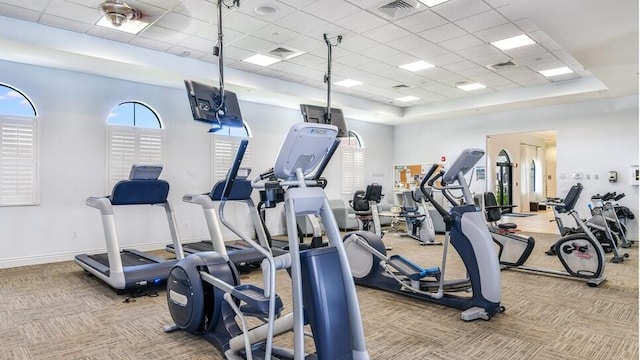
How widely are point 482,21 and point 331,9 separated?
6.15 feet

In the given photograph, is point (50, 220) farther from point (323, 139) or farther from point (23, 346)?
point (323, 139)

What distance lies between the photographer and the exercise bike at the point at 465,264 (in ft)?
11.9

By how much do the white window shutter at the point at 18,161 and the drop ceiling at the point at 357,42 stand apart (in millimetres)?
976

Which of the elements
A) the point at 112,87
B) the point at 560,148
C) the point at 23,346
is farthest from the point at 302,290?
the point at 560,148

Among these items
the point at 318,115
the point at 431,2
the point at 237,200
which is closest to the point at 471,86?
the point at 431,2

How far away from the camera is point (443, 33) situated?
5.32 metres

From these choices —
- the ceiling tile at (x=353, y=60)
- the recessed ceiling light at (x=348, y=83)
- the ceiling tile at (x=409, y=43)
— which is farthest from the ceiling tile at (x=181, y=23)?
the recessed ceiling light at (x=348, y=83)

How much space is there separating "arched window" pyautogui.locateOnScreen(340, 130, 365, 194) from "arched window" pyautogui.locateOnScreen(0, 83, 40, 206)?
21.4ft

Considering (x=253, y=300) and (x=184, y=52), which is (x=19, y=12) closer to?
(x=184, y=52)

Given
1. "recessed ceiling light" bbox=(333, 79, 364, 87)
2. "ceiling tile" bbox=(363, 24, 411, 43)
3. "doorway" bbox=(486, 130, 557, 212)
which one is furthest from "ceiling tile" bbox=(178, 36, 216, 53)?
"doorway" bbox=(486, 130, 557, 212)

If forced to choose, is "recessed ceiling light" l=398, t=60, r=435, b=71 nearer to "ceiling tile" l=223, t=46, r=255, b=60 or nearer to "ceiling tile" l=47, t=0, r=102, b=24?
"ceiling tile" l=223, t=46, r=255, b=60

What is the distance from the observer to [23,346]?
9.99 feet

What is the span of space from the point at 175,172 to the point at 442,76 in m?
5.23

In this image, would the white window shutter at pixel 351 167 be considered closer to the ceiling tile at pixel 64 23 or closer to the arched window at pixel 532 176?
the ceiling tile at pixel 64 23
